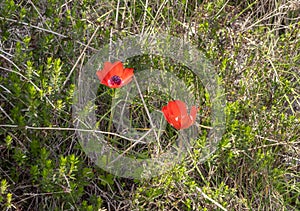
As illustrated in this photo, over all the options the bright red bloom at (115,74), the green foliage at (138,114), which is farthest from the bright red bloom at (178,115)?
the bright red bloom at (115,74)

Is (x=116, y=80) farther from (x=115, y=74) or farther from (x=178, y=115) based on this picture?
(x=178, y=115)

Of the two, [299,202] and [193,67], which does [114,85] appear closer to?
[193,67]

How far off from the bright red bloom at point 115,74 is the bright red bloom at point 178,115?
0.60ft

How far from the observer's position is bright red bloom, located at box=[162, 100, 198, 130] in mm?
1806

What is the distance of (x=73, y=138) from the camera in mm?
1889

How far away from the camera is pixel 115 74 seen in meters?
1.87

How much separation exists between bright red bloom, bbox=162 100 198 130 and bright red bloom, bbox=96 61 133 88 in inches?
7.1

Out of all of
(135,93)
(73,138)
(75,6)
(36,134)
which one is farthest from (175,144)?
(75,6)

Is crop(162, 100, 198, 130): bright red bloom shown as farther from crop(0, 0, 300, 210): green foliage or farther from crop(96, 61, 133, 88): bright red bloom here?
crop(96, 61, 133, 88): bright red bloom

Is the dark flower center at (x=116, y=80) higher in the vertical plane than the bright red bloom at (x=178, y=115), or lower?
higher

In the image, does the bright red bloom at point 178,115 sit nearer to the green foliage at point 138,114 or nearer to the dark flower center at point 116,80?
the green foliage at point 138,114

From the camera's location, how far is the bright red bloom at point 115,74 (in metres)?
1.83

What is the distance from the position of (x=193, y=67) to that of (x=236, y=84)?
0.26 metres

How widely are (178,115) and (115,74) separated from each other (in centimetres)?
27
